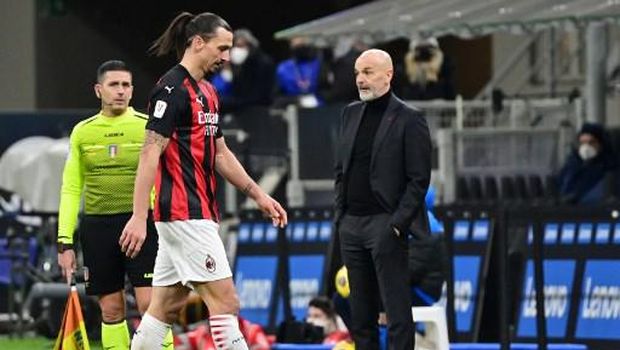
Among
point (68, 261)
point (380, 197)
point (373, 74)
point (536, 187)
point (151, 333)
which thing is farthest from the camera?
point (536, 187)

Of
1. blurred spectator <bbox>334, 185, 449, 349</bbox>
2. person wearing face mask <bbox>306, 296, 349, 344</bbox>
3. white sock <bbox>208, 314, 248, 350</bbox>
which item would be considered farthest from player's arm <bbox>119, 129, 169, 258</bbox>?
person wearing face mask <bbox>306, 296, 349, 344</bbox>

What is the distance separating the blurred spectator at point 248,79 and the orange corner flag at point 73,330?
996cm

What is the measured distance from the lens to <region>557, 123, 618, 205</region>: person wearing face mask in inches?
794

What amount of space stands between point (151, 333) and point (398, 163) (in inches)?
83.4

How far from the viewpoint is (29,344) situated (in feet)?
64.3

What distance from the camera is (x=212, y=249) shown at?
1167 cm

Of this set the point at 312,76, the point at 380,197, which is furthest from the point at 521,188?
the point at 380,197

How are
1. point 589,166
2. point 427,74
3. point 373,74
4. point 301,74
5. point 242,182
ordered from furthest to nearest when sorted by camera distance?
point 301,74, point 427,74, point 589,166, point 373,74, point 242,182

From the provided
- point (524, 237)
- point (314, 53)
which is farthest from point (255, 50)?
point (524, 237)

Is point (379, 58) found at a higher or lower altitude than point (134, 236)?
higher

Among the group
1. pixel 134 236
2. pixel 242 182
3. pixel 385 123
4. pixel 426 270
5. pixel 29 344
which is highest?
pixel 385 123

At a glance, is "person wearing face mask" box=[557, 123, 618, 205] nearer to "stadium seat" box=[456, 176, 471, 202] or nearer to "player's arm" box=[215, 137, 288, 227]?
"stadium seat" box=[456, 176, 471, 202]

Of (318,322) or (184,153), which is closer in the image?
(184,153)

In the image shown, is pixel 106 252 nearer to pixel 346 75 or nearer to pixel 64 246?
pixel 64 246
